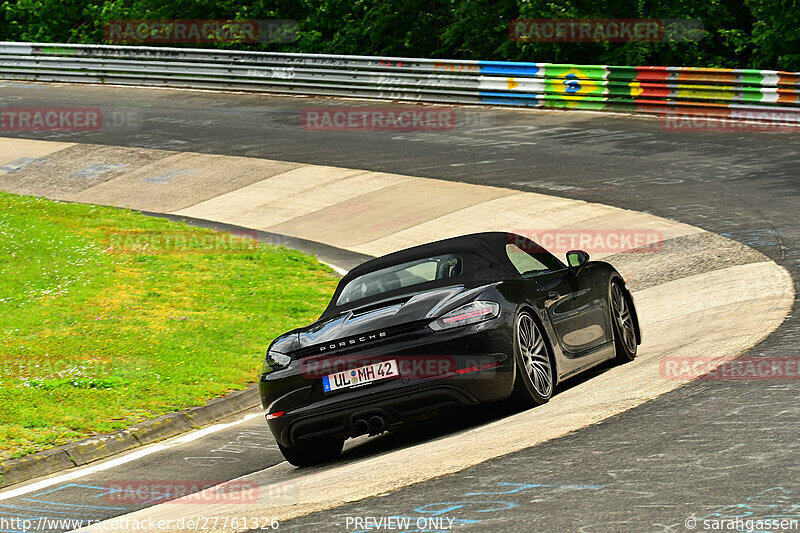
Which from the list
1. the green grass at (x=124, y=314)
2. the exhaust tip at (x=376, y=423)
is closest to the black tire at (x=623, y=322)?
the exhaust tip at (x=376, y=423)

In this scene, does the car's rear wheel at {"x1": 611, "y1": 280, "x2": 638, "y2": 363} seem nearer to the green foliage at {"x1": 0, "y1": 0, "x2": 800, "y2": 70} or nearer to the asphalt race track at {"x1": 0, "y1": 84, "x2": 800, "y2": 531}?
the asphalt race track at {"x1": 0, "y1": 84, "x2": 800, "y2": 531}

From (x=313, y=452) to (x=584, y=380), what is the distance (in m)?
2.28

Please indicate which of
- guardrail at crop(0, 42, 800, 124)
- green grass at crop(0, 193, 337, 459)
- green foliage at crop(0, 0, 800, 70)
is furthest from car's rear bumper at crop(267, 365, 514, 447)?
green foliage at crop(0, 0, 800, 70)

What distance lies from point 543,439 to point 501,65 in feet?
70.9

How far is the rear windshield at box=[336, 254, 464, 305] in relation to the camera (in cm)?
801

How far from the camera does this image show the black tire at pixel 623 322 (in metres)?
8.91

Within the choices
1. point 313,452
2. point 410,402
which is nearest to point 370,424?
point 410,402

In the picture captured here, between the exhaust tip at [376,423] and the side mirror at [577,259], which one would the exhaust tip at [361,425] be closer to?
the exhaust tip at [376,423]

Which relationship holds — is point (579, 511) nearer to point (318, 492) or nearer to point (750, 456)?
point (750, 456)

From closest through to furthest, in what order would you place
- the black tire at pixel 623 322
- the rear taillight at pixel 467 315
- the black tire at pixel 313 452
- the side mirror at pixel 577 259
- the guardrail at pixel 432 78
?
1. the rear taillight at pixel 467 315
2. the black tire at pixel 313 452
3. the side mirror at pixel 577 259
4. the black tire at pixel 623 322
5. the guardrail at pixel 432 78

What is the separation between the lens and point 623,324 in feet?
29.8

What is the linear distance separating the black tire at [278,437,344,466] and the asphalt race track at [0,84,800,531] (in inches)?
4.3

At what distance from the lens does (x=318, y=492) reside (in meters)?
6.19

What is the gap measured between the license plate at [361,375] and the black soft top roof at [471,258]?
2.67ft
